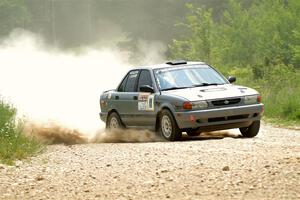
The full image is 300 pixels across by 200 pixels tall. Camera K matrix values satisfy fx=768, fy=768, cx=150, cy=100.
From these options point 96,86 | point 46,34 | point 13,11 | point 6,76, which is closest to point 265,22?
point 96,86

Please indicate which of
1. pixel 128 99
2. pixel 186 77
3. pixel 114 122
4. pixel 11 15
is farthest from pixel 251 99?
pixel 11 15

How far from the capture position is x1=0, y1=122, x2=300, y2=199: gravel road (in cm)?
845

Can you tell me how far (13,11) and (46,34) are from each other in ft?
44.0

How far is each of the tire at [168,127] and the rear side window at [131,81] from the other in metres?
1.70

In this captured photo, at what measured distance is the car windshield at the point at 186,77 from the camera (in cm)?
1520

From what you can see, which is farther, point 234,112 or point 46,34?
point 46,34

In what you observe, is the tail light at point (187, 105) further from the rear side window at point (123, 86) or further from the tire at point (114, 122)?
the rear side window at point (123, 86)

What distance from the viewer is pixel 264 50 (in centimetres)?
4159

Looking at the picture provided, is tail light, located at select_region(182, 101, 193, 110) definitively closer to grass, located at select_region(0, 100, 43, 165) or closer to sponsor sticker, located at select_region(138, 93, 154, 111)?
sponsor sticker, located at select_region(138, 93, 154, 111)

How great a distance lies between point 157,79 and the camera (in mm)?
15422

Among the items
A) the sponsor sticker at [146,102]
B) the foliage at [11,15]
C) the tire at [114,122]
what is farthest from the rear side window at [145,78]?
the foliage at [11,15]

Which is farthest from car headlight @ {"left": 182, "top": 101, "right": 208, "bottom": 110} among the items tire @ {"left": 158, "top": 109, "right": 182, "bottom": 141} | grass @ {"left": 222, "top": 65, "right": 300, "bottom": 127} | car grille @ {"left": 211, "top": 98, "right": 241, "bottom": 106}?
grass @ {"left": 222, "top": 65, "right": 300, "bottom": 127}

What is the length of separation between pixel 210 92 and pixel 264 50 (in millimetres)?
27726

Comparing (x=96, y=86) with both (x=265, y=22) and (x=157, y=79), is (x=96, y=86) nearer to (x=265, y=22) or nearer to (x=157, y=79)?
(x=265, y=22)
